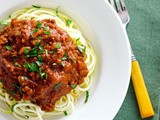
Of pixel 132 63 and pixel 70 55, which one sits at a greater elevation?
pixel 70 55

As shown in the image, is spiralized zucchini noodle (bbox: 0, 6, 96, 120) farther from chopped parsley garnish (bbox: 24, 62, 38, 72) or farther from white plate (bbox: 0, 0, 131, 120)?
chopped parsley garnish (bbox: 24, 62, 38, 72)

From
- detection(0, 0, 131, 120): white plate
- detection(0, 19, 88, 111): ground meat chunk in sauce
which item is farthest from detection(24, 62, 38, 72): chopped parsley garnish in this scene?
detection(0, 0, 131, 120): white plate

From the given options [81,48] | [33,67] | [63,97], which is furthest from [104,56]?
[33,67]

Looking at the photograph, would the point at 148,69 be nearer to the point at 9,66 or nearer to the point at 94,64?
the point at 94,64

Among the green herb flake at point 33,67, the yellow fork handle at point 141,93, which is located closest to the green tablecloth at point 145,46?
the yellow fork handle at point 141,93

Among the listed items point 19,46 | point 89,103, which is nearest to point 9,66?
point 19,46

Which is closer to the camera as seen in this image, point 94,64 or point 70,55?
point 70,55

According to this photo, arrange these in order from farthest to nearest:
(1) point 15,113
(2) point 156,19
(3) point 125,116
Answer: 1. (2) point 156,19
2. (3) point 125,116
3. (1) point 15,113

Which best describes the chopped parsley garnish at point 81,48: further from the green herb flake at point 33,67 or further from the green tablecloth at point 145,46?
the green tablecloth at point 145,46
